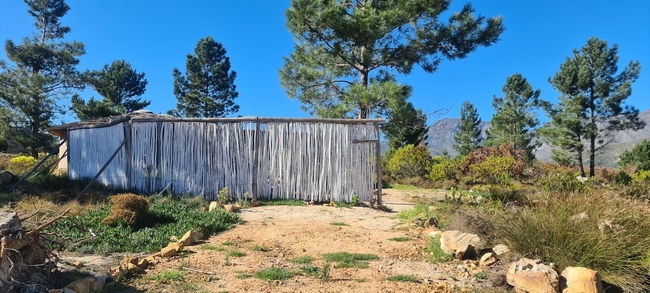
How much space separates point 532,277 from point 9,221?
13.9 ft

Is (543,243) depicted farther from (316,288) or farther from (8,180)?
(8,180)

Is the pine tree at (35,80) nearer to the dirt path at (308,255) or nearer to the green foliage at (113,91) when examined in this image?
the green foliage at (113,91)

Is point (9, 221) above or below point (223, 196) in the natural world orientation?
above

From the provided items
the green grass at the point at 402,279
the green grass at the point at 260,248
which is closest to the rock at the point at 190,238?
the green grass at the point at 260,248

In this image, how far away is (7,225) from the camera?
→ 3039 mm

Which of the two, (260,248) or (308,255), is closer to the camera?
(308,255)

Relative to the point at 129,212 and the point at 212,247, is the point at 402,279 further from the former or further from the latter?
the point at 129,212

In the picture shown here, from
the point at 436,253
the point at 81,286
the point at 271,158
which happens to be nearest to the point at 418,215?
the point at 436,253

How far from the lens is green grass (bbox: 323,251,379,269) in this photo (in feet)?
13.9

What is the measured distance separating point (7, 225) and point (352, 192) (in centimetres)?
614

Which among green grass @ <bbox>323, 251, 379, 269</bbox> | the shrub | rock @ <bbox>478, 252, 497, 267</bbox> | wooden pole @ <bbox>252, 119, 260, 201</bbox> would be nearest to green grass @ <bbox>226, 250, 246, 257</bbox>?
green grass @ <bbox>323, 251, 379, 269</bbox>

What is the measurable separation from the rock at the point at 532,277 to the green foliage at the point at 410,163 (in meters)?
11.2

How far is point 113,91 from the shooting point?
87.4 feet

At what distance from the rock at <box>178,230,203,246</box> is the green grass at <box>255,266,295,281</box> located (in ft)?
4.57
